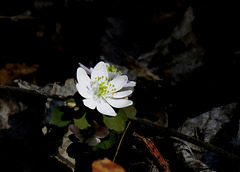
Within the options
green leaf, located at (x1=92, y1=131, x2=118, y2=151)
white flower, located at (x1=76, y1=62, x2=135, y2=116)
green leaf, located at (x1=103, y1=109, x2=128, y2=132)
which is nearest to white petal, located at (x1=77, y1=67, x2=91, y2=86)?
white flower, located at (x1=76, y1=62, x2=135, y2=116)

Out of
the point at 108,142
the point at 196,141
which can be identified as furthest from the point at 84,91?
the point at 196,141

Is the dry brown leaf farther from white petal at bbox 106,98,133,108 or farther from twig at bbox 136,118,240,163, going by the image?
twig at bbox 136,118,240,163

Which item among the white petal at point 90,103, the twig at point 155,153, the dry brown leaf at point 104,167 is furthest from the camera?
the twig at point 155,153

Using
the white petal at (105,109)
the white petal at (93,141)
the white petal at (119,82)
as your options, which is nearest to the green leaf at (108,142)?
the white petal at (93,141)

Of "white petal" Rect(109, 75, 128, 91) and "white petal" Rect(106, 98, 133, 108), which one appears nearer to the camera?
"white petal" Rect(106, 98, 133, 108)

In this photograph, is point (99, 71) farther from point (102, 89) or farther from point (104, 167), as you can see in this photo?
point (104, 167)

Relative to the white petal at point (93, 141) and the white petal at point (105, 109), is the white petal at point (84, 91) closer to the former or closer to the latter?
the white petal at point (105, 109)

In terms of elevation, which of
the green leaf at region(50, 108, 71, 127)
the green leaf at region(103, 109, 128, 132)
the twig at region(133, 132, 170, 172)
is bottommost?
the twig at region(133, 132, 170, 172)

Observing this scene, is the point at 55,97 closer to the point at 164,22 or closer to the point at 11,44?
the point at 11,44
